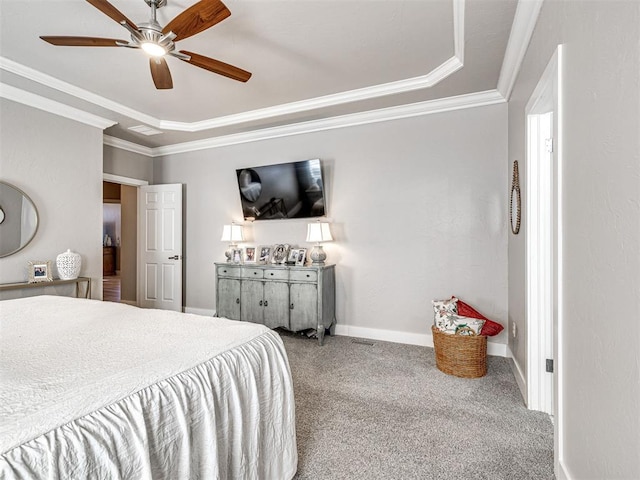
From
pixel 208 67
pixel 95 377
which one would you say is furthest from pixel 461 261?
pixel 95 377

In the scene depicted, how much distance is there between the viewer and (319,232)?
3734 mm

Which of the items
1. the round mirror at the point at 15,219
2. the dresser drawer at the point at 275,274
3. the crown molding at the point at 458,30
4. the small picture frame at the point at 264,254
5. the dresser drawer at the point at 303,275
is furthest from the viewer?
the small picture frame at the point at 264,254

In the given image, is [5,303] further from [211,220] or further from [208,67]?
[211,220]

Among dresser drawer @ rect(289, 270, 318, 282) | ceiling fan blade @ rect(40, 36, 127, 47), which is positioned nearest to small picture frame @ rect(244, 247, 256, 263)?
dresser drawer @ rect(289, 270, 318, 282)

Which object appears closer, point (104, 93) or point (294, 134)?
point (104, 93)

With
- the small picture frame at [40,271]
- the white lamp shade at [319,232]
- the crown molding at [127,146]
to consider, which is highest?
the crown molding at [127,146]

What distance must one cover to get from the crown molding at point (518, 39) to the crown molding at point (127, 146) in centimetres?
468

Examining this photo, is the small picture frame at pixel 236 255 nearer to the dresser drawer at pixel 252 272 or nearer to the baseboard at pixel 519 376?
the dresser drawer at pixel 252 272

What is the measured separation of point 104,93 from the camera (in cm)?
334

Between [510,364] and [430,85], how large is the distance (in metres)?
2.66

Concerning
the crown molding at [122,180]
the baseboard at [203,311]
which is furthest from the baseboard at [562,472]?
the crown molding at [122,180]

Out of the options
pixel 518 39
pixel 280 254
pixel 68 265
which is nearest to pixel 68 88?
pixel 68 265

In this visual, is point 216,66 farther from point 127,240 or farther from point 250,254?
point 127,240

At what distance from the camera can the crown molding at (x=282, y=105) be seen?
2.64m
